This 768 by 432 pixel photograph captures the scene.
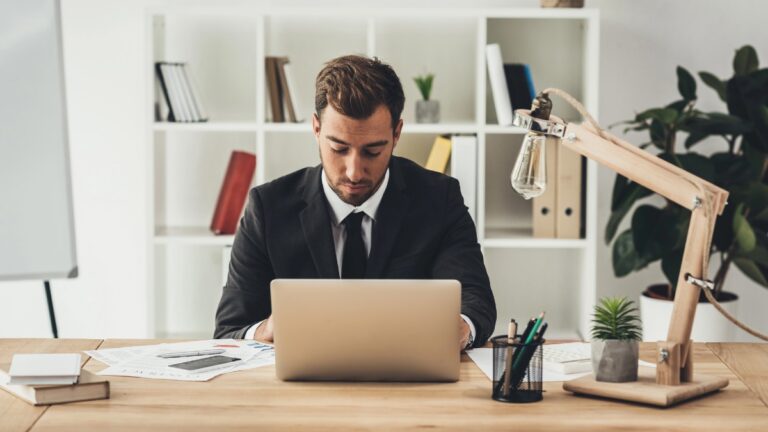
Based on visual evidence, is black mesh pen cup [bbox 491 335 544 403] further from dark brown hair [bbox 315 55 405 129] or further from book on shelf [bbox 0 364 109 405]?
dark brown hair [bbox 315 55 405 129]

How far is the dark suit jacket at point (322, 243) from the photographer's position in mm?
2447

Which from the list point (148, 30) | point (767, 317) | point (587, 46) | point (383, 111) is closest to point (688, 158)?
point (587, 46)

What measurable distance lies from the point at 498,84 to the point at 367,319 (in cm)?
201

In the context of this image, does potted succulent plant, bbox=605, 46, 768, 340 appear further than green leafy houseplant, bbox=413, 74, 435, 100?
No

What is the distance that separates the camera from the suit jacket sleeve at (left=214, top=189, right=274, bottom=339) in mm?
2395

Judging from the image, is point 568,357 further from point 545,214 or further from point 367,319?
point 545,214

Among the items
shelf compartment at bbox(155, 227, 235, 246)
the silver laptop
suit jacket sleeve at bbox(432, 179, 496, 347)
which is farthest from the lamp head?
shelf compartment at bbox(155, 227, 235, 246)

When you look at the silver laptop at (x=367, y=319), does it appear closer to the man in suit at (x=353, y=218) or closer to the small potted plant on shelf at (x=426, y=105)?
the man in suit at (x=353, y=218)

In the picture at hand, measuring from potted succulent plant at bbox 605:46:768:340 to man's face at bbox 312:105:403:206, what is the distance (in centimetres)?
141

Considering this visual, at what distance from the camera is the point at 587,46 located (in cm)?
367

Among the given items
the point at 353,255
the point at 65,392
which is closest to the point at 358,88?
the point at 353,255

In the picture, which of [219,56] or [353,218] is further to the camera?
[219,56]

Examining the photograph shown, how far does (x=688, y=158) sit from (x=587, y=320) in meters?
0.69

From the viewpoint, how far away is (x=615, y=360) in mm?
1730
